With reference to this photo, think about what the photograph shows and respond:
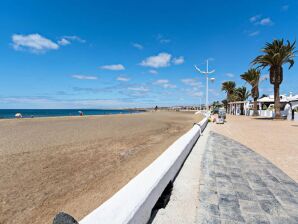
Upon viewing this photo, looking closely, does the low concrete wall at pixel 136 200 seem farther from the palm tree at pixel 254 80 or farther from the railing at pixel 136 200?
the palm tree at pixel 254 80

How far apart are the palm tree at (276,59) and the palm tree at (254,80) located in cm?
1154

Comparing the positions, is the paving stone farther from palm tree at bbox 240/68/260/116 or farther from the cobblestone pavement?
palm tree at bbox 240/68/260/116

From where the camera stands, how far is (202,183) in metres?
4.20

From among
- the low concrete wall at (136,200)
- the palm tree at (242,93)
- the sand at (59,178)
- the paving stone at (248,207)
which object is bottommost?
the sand at (59,178)

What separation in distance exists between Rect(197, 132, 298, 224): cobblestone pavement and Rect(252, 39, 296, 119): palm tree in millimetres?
23364

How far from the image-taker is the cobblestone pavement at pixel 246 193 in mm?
2961

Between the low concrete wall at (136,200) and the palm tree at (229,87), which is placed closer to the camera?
the low concrete wall at (136,200)

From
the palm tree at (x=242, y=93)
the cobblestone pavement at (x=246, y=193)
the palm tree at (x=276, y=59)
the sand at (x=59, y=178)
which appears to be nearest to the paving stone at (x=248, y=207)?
the cobblestone pavement at (x=246, y=193)

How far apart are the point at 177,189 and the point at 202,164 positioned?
1.89 meters

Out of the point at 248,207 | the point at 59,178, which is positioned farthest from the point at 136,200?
the point at 59,178

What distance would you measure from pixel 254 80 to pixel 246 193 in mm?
39157

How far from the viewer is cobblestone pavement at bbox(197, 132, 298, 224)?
2961 millimetres

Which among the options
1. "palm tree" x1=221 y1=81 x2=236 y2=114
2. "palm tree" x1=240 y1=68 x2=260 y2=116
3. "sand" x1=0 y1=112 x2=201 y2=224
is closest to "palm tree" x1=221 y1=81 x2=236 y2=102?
"palm tree" x1=221 y1=81 x2=236 y2=114

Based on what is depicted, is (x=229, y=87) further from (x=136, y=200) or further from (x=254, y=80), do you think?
(x=136, y=200)
